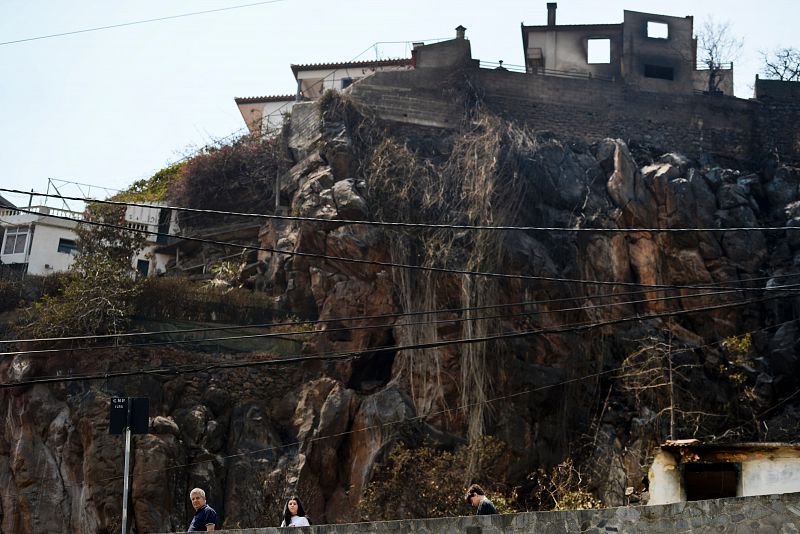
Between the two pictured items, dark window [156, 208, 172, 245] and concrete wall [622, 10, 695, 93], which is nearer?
dark window [156, 208, 172, 245]

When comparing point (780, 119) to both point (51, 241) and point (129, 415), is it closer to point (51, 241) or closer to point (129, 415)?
point (51, 241)

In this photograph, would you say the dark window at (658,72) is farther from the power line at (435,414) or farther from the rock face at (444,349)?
the power line at (435,414)

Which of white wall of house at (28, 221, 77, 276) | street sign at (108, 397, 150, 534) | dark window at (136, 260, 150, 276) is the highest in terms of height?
white wall of house at (28, 221, 77, 276)

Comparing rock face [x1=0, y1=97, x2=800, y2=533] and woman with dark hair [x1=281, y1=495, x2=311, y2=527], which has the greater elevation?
rock face [x1=0, y1=97, x2=800, y2=533]

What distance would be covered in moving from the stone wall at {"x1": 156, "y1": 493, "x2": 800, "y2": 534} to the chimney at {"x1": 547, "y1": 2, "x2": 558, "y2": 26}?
26065 millimetres

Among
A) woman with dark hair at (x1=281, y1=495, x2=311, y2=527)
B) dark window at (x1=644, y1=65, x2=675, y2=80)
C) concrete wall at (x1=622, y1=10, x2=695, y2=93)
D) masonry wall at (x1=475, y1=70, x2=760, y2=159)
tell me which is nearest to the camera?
woman with dark hair at (x1=281, y1=495, x2=311, y2=527)

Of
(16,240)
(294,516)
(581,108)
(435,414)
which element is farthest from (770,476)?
(16,240)

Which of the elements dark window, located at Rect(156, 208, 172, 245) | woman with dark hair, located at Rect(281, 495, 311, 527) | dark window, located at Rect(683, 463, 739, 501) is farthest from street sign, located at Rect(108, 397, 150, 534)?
dark window, located at Rect(156, 208, 172, 245)

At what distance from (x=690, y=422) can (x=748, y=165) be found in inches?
396

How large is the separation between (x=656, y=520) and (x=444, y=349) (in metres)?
14.1

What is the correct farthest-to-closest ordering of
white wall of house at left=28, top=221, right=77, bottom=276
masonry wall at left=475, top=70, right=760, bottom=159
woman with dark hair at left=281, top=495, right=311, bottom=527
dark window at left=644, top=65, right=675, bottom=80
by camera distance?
dark window at left=644, top=65, right=675, bottom=80, white wall of house at left=28, top=221, right=77, bottom=276, masonry wall at left=475, top=70, right=760, bottom=159, woman with dark hair at left=281, top=495, right=311, bottom=527

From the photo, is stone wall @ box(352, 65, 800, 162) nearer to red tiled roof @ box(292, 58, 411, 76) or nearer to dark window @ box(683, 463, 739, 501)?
red tiled roof @ box(292, 58, 411, 76)

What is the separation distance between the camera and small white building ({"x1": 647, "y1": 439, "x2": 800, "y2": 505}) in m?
15.3

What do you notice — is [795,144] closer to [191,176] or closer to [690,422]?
[690,422]
